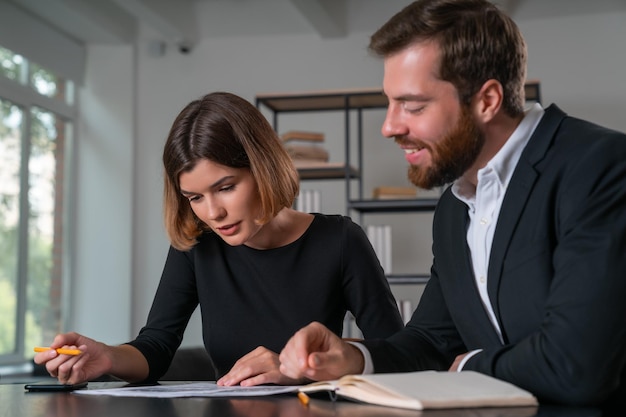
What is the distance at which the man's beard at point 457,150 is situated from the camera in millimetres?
1504

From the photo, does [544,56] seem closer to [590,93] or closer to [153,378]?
[590,93]

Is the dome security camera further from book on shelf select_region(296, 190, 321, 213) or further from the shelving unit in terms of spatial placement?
book on shelf select_region(296, 190, 321, 213)

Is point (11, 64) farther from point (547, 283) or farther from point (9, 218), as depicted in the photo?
point (547, 283)

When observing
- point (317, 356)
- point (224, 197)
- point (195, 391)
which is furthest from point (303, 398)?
point (224, 197)

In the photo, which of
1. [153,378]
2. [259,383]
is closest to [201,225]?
[153,378]

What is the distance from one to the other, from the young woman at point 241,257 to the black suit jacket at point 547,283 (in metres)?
0.47

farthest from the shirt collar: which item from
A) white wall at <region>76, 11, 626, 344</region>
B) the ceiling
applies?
white wall at <region>76, 11, 626, 344</region>

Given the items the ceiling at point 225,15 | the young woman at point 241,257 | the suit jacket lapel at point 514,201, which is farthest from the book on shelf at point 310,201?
the suit jacket lapel at point 514,201

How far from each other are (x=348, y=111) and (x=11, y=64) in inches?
97.9

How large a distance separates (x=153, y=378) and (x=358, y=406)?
94 centimetres

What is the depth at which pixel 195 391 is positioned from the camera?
1398 mm

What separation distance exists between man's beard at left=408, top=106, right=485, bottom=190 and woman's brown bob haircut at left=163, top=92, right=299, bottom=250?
1.79 ft

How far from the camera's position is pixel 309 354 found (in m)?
1.35

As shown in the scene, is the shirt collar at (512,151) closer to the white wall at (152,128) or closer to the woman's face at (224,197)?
the woman's face at (224,197)
